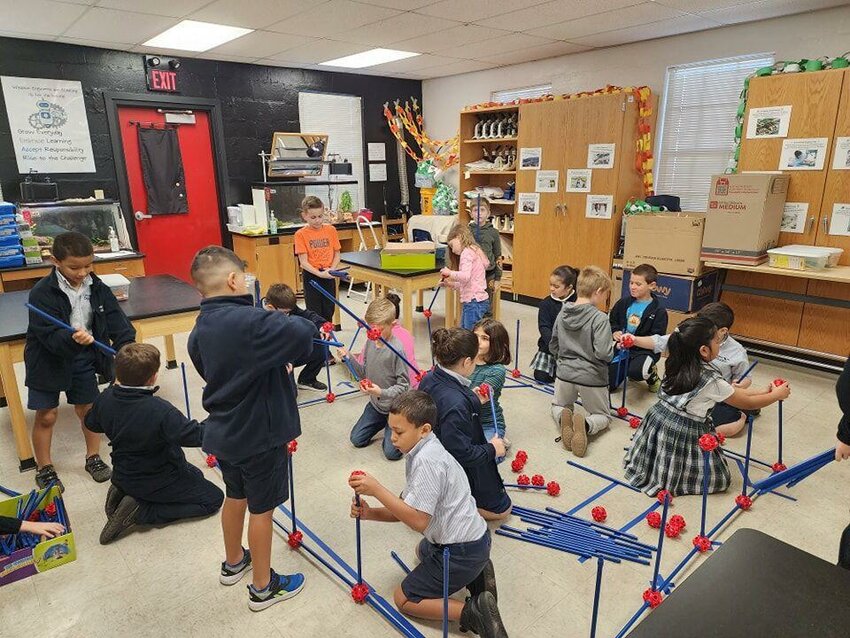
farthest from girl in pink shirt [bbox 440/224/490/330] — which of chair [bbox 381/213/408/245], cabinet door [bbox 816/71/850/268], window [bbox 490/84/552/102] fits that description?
chair [bbox 381/213/408/245]

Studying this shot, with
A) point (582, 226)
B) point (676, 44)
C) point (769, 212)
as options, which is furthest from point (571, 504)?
point (676, 44)

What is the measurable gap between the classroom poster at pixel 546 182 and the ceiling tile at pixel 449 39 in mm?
1431

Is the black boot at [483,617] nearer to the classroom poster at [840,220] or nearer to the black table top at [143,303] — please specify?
the black table top at [143,303]

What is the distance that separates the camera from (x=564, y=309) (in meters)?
3.23

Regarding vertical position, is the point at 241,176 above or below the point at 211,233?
above

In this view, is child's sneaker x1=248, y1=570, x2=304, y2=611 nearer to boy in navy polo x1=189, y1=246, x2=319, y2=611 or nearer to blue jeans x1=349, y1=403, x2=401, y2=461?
boy in navy polo x1=189, y1=246, x2=319, y2=611

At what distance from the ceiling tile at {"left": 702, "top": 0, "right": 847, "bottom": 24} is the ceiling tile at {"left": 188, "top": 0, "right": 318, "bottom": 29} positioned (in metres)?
3.14

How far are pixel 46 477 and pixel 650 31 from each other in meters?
5.62

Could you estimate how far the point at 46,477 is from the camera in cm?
279

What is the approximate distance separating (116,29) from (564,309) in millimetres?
4357

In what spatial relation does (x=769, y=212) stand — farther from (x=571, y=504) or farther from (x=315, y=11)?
(x=315, y=11)

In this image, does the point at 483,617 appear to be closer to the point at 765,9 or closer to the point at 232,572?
the point at 232,572

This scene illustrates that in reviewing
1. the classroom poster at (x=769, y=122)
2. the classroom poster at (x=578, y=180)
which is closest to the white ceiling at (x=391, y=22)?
the classroom poster at (x=769, y=122)

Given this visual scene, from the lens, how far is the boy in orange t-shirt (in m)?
4.49
